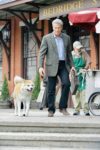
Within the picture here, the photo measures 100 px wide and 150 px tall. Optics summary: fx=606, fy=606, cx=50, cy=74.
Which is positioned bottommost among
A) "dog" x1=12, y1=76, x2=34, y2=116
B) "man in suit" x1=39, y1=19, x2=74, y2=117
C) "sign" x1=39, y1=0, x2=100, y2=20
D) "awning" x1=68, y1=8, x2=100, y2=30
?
"dog" x1=12, y1=76, x2=34, y2=116

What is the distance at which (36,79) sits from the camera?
19250 mm

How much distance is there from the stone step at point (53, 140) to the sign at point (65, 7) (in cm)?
666

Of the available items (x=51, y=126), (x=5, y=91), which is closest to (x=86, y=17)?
(x=51, y=126)

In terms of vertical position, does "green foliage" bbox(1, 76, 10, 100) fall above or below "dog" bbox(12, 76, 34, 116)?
below

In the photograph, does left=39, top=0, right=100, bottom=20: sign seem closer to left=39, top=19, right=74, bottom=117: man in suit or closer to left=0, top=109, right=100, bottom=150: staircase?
left=39, top=19, right=74, bottom=117: man in suit

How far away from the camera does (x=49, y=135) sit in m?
9.17

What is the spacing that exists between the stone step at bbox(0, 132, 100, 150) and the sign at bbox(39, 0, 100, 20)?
6664 millimetres

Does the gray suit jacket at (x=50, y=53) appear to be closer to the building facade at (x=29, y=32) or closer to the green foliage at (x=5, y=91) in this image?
the building facade at (x=29, y=32)

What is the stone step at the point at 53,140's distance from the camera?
29.4ft

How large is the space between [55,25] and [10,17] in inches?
435

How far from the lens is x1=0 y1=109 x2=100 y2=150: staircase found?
29.4 ft

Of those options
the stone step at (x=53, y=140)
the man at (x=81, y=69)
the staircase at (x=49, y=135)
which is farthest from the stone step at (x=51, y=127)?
the man at (x=81, y=69)

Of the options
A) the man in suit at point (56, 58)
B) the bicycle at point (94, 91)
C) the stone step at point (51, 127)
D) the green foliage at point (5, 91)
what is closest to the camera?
the stone step at point (51, 127)

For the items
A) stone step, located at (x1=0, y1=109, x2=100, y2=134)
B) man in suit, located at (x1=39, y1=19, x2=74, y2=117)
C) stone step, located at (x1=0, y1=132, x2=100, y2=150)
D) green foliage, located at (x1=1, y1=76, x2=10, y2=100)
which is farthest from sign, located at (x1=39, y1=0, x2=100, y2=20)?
stone step, located at (x1=0, y1=132, x2=100, y2=150)
